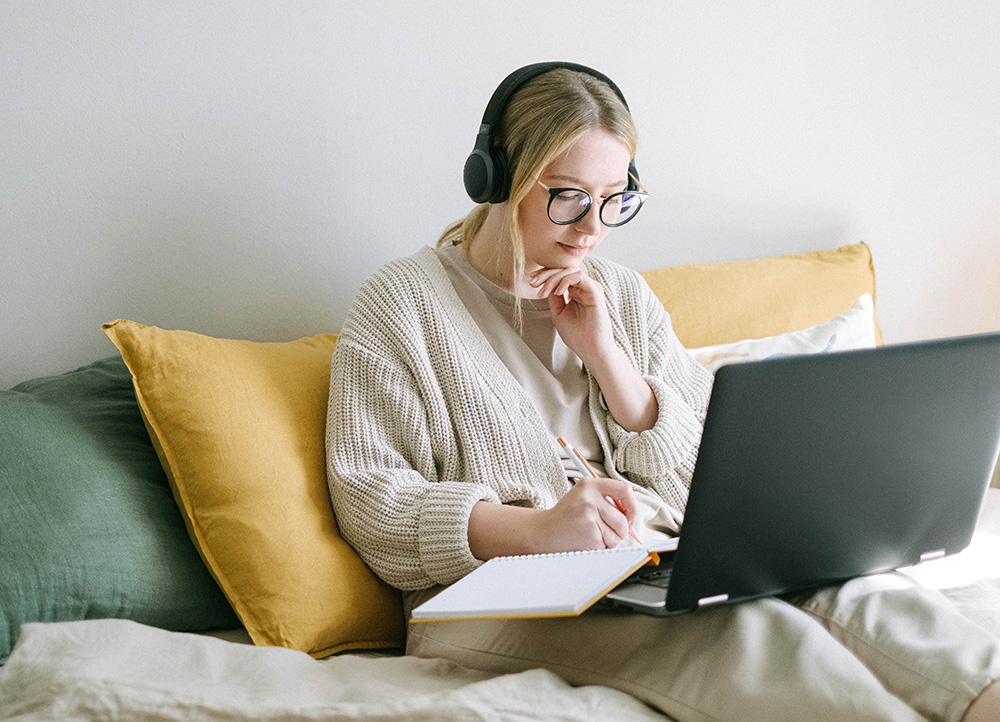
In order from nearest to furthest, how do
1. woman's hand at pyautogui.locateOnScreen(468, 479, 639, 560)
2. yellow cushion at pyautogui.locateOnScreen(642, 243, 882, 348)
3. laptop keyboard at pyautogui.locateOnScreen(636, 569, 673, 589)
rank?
laptop keyboard at pyautogui.locateOnScreen(636, 569, 673, 589)
woman's hand at pyautogui.locateOnScreen(468, 479, 639, 560)
yellow cushion at pyautogui.locateOnScreen(642, 243, 882, 348)

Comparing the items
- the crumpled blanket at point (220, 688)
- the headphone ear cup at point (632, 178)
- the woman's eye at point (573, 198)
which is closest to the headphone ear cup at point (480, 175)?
the woman's eye at point (573, 198)

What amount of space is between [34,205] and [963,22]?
2.17m

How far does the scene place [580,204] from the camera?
4.22ft

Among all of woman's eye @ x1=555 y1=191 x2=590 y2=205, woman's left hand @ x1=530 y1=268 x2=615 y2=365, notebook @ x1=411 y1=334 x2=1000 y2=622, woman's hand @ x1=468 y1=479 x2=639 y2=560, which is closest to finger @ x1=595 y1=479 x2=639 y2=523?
woman's hand @ x1=468 y1=479 x2=639 y2=560

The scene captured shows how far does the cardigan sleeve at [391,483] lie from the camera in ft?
3.71

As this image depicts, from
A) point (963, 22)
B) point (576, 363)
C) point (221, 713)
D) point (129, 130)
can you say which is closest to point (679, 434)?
point (576, 363)

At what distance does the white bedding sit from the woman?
0.08 metres

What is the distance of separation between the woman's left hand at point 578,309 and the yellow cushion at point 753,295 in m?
0.48

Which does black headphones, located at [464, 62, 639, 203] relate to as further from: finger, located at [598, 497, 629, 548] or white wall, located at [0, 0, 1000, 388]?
finger, located at [598, 497, 629, 548]

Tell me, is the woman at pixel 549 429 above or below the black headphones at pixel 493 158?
below

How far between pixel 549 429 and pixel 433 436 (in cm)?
20

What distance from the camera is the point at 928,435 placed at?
0.89m

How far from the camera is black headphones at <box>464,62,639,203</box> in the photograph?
1306 mm

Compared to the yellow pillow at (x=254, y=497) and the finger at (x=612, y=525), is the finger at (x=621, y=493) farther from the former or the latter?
the yellow pillow at (x=254, y=497)
